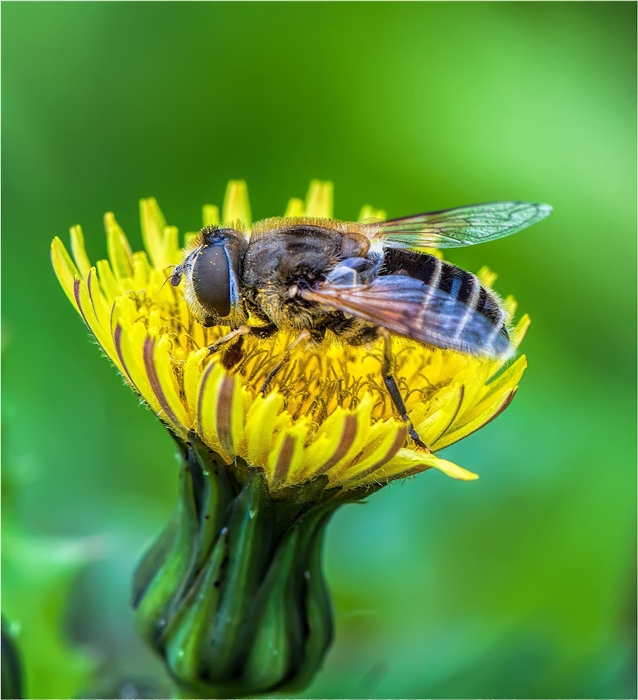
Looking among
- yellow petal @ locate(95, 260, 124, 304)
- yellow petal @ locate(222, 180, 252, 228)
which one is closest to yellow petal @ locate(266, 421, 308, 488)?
yellow petal @ locate(95, 260, 124, 304)

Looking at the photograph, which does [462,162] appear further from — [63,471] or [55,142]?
[63,471]

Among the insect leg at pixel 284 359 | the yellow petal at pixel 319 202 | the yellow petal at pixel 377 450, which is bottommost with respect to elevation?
the yellow petal at pixel 377 450

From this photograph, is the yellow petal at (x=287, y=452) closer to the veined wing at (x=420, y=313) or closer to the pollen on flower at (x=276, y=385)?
the pollen on flower at (x=276, y=385)

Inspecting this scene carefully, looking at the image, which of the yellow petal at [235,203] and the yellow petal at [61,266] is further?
the yellow petal at [235,203]

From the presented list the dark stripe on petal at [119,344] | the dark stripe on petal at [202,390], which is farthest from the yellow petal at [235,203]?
the dark stripe on petal at [202,390]

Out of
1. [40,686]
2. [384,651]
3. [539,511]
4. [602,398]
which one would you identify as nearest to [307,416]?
[40,686]

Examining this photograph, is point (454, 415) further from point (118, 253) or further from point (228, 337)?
point (118, 253)

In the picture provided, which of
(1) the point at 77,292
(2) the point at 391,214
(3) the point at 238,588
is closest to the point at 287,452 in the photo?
(3) the point at 238,588
